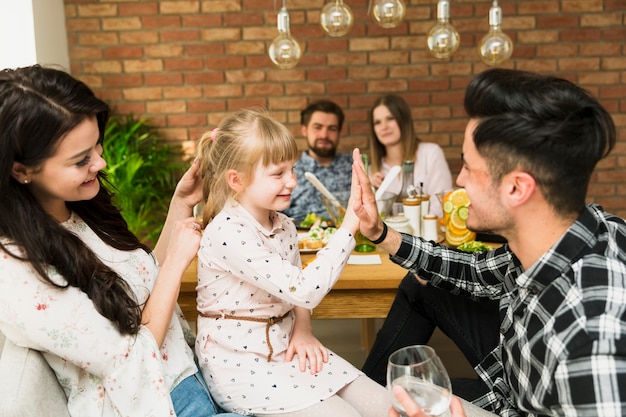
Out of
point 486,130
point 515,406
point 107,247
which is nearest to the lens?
point 486,130

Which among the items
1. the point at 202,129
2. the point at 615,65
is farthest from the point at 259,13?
the point at 615,65

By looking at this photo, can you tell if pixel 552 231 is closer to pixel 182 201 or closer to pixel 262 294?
pixel 262 294

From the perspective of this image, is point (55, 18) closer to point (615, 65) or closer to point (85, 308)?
point (85, 308)

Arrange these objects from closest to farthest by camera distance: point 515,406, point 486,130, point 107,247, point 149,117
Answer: point 486,130 < point 515,406 < point 107,247 < point 149,117

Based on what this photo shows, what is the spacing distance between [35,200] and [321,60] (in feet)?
10.3

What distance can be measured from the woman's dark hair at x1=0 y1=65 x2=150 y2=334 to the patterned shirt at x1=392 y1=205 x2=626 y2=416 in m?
0.83

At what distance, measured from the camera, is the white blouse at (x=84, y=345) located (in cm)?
126

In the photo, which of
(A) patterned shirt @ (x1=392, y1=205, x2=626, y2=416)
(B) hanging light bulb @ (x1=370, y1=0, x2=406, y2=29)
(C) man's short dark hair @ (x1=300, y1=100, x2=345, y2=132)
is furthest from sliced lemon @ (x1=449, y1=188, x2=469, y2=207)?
(C) man's short dark hair @ (x1=300, y1=100, x2=345, y2=132)

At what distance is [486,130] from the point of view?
4.07 feet

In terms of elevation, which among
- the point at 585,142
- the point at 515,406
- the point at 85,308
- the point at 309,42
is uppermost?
the point at 309,42

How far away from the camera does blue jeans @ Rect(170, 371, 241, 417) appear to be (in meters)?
1.47

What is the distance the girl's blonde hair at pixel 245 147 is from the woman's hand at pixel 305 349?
0.41 meters

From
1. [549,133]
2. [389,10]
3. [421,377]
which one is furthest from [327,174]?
[421,377]

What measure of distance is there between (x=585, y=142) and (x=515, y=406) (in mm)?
631
